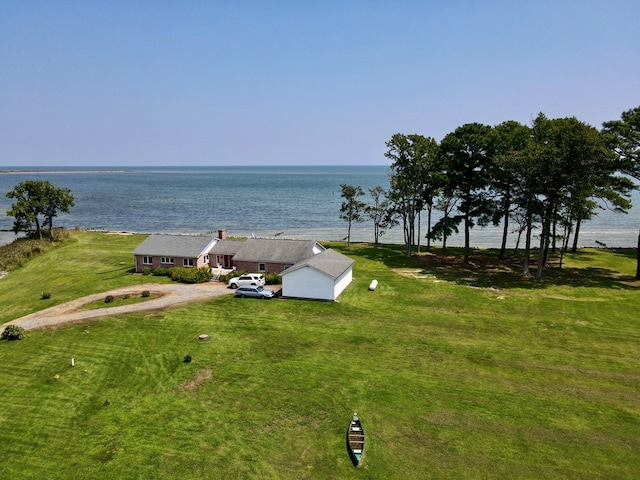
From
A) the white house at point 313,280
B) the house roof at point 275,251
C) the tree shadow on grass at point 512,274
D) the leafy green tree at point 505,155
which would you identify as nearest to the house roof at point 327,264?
the white house at point 313,280

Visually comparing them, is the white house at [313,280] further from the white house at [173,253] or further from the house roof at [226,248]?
the white house at [173,253]

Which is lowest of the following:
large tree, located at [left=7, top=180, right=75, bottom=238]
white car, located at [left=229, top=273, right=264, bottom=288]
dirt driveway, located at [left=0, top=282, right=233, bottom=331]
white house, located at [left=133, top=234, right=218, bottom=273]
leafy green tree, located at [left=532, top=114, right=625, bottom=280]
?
dirt driveway, located at [left=0, top=282, right=233, bottom=331]

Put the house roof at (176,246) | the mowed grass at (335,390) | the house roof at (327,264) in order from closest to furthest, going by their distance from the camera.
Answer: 1. the mowed grass at (335,390)
2. the house roof at (327,264)
3. the house roof at (176,246)

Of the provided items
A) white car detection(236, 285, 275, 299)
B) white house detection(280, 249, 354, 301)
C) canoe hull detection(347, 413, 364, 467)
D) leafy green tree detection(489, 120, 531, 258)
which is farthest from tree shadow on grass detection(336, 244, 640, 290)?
canoe hull detection(347, 413, 364, 467)

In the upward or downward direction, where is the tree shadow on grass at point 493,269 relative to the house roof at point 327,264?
Result: downward

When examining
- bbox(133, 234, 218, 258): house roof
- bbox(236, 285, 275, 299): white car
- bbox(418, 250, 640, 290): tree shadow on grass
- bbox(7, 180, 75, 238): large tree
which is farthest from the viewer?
bbox(7, 180, 75, 238): large tree

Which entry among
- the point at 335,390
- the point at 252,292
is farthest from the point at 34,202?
the point at 335,390

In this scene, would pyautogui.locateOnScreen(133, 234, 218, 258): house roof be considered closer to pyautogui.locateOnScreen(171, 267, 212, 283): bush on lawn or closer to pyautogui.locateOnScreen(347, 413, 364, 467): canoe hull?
pyautogui.locateOnScreen(171, 267, 212, 283): bush on lawn
